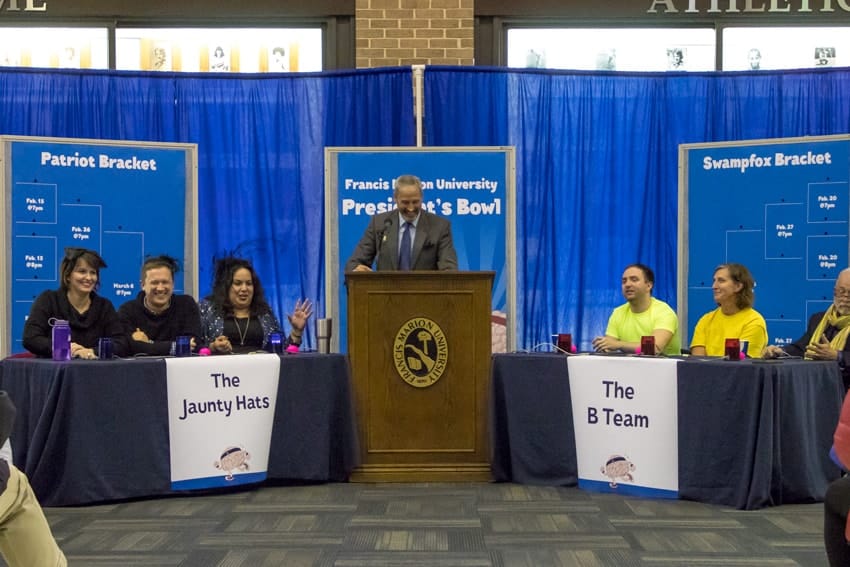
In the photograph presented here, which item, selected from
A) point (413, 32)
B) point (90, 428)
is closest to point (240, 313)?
point (90, 428)

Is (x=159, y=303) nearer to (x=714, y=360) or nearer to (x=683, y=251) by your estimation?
(x=714, y=360)

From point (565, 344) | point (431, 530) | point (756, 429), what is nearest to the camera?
point (431, 530)

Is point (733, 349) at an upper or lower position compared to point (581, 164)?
lower

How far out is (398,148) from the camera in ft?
22.2

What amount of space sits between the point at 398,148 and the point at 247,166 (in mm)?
1182

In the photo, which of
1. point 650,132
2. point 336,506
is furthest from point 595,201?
point 336,506

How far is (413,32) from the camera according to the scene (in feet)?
24.8

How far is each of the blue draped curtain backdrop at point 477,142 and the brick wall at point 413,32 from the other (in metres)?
0.31

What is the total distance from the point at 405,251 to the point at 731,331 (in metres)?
1.75

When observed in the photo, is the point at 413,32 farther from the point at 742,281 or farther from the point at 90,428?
the point at 90,428

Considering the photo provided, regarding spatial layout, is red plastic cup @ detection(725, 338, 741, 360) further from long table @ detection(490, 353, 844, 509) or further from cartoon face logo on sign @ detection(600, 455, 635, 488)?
A: cartoon face logo on sign @ detection(600, 455, 635, 488)

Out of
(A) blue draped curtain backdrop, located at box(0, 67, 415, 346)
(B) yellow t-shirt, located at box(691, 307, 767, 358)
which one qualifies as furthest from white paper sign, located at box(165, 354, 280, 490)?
(A) blue draped curtain backdrop, located at box(0, 67, 415, 346)

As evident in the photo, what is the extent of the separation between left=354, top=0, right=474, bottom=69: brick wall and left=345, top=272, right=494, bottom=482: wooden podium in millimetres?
2954

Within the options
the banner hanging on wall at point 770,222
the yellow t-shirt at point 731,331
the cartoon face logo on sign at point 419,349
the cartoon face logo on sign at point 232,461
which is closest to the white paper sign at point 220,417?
the cartoon face logo on sign at point 232,461
